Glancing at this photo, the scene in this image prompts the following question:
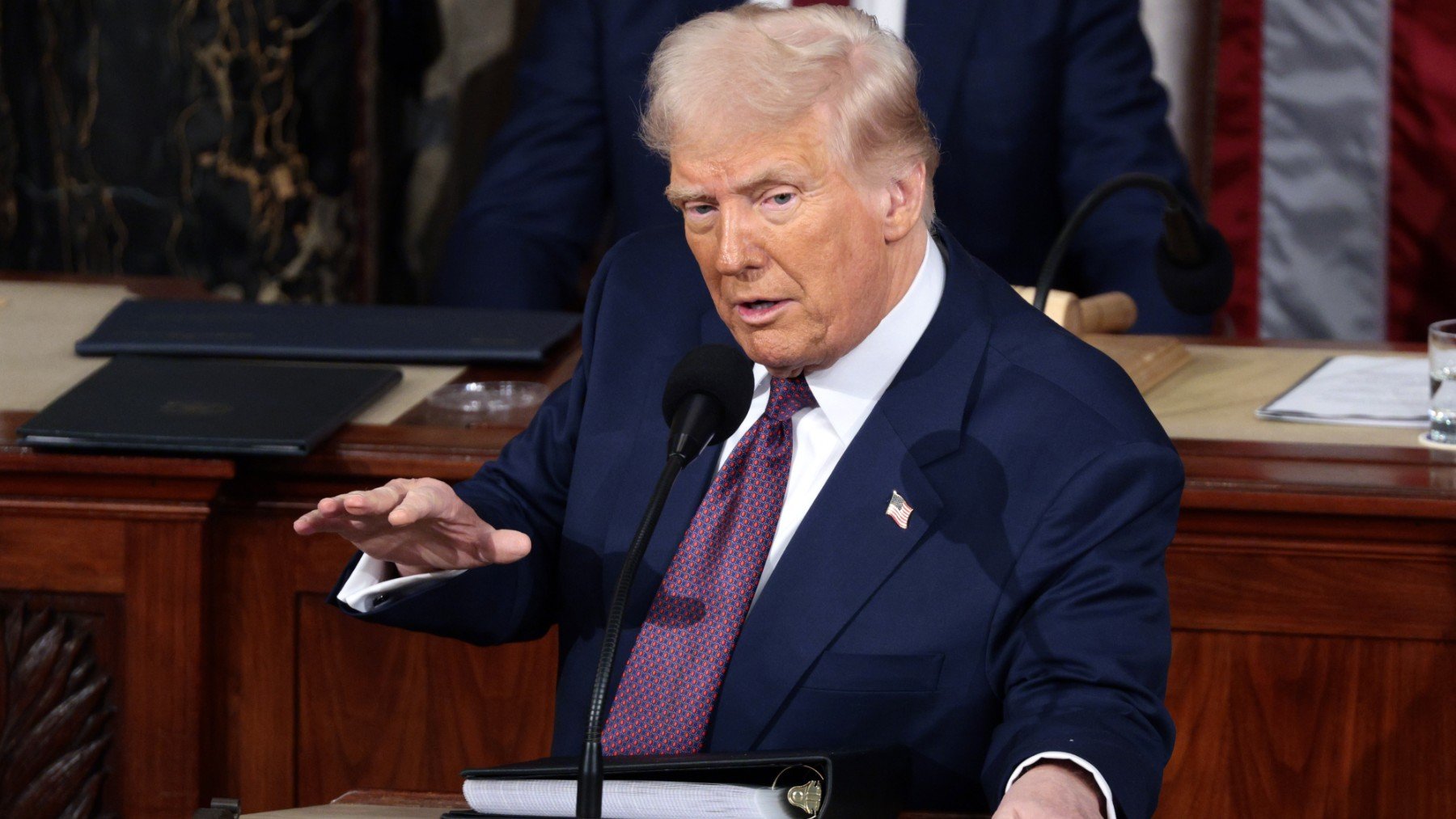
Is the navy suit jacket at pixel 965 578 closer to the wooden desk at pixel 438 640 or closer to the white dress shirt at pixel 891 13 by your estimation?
the wooden desk at pixel 438 640

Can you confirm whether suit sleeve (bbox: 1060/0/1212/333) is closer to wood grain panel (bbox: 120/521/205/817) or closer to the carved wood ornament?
wood grain panel (bbox: 120/521/205/817)

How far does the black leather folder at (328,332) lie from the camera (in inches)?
93.0

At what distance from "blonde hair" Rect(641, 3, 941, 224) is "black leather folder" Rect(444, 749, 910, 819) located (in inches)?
19.1

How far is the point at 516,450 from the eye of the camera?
69.4 inches

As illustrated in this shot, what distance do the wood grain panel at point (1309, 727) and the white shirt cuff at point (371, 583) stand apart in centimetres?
81

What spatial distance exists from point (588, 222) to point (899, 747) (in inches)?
82.5

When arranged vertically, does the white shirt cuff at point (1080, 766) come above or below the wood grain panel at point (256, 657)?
above

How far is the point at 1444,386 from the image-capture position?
2.05 metres

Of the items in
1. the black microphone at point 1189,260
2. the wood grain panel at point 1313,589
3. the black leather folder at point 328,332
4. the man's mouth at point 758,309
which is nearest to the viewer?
the man's mouth at point 758,309

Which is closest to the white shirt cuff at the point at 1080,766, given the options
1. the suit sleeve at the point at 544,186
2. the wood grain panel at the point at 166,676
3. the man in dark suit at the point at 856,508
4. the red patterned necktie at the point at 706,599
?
the man in dark suit at the point at 856,508

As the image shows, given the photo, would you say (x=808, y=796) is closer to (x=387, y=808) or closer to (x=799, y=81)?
(x=387, y=808)

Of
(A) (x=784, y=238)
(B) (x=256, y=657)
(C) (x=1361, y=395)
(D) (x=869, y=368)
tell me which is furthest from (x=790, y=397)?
(C) (x=1361, y=395)

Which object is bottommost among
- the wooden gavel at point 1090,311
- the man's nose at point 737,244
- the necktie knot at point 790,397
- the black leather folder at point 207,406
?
the black leather folder at point 207,406

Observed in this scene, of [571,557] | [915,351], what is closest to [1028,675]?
[915,351]
